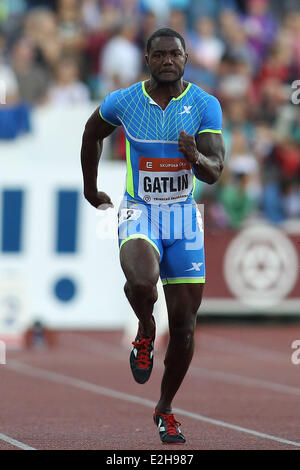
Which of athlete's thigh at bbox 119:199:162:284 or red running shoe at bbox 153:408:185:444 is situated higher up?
athlete's thigh at bbox 119:199:162:284

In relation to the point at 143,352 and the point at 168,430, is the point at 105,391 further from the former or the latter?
the point at 143,352

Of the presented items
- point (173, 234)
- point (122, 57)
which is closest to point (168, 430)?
point (173, 234)

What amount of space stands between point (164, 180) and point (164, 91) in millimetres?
528

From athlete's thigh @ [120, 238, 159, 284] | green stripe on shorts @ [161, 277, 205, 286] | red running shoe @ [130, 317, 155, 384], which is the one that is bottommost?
red running shoe @ [130, 317, 155, 384]

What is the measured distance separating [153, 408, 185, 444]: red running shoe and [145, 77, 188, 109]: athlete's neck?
73.9 inches

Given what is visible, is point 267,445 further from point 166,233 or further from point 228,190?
point 228,190

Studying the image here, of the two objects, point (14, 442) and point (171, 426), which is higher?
point (171, 426)

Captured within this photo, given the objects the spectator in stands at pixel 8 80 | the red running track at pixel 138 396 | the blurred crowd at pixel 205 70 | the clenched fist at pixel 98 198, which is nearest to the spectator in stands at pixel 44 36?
the blurred crowd at pixel 205 70

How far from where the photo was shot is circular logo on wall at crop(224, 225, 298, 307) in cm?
1595

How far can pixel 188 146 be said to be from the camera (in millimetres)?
6352

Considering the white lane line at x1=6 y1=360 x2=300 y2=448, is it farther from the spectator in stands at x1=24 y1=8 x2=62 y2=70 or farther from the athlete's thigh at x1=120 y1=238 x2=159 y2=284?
the spectator in stands at x1=24 y1=8 x2=62 y2=70

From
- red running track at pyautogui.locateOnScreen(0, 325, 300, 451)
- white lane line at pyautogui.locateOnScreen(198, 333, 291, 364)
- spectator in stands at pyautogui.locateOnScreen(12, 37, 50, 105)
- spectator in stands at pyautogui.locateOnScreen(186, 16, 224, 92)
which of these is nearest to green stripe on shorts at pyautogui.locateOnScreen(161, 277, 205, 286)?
red running track at pyautogui.locateOnScreen(0, 325, 300, 451)

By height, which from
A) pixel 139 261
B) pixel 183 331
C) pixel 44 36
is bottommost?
pixel 183 331

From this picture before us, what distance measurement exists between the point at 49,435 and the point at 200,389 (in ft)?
10.9
